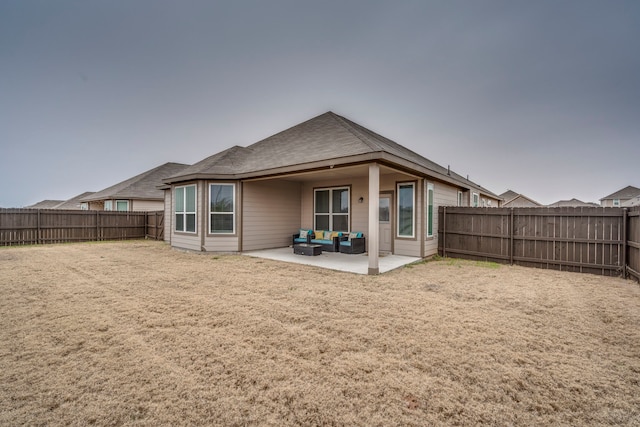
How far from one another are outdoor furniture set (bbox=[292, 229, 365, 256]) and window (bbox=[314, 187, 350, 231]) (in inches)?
19.4

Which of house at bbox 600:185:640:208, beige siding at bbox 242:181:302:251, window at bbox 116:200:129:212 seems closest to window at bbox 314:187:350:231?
beige siding at bbox 242:181:302:251

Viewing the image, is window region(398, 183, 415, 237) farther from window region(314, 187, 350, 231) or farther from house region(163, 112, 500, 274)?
window region(314, 187, 350, 231)

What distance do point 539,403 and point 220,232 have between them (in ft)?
30.2

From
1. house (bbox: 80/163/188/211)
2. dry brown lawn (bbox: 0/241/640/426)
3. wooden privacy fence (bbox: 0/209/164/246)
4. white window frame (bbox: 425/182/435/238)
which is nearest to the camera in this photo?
dry brown lawn (bbox: 0/241/640/426)

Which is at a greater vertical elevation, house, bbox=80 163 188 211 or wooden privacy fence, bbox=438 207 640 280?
house, bbox=80 163 188 211

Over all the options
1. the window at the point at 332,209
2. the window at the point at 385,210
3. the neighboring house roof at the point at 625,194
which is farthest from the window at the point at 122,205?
the neighboring house roof at the point at 625,194

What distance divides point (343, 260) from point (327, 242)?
174 centimetres

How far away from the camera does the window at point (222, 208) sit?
372 inches

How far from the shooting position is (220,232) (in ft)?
31.1

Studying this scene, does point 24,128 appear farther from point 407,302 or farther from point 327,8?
point 407,302

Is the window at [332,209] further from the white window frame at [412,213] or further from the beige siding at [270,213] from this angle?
the white window frame at [412,213]

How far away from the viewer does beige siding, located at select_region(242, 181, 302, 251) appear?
32.0 feet

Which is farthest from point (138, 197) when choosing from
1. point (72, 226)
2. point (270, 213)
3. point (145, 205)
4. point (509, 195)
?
point (509, 195)

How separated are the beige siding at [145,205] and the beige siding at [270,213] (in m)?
12.9
